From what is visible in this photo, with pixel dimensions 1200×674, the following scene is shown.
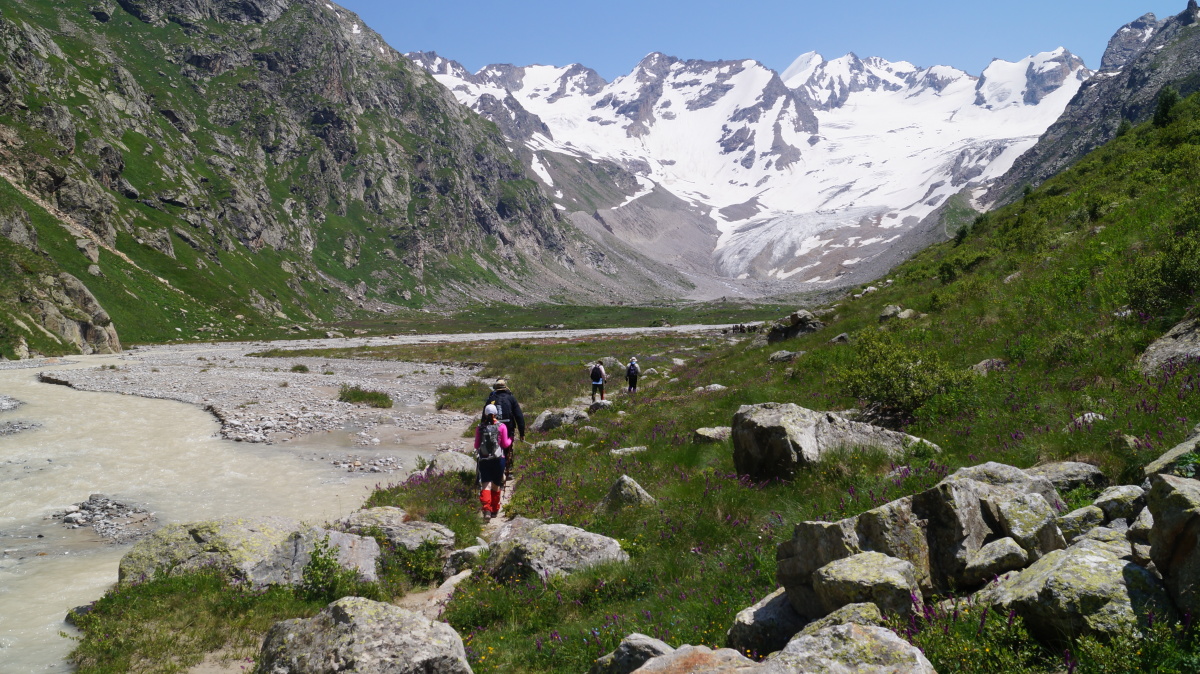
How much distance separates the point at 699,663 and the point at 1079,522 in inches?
160

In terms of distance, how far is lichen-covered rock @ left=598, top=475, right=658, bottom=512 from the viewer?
11352 millimetres

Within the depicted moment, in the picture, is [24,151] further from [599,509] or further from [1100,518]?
[1100,518]

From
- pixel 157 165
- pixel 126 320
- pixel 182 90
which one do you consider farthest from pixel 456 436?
pixel 182 90

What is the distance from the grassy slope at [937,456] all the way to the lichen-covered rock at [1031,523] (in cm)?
115

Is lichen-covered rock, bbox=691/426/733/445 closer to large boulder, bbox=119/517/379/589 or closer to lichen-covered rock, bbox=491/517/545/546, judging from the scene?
lichen-covered rock, bbox=491/517/545/546

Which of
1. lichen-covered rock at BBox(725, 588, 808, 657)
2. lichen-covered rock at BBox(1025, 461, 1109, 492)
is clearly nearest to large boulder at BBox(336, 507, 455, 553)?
lichen-covered rock at BBox(725, 588, 808, 657)

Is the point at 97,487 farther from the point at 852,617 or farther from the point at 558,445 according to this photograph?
the point at 852,617

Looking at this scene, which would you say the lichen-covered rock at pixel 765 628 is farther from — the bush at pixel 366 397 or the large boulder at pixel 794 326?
the bush at pixel 366 397

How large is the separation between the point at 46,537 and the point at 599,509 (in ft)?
45.4

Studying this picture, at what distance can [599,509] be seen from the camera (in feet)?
38.6

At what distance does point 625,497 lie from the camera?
11508 mm

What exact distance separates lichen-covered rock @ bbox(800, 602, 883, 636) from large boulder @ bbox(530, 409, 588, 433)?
1979cm

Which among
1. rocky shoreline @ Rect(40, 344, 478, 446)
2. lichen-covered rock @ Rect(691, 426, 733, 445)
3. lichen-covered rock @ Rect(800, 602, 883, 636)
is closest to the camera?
lichen-covered rock @ Rect(800, 602, 883, 636)

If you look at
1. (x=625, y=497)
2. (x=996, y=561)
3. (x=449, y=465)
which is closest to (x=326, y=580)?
(x=625, y=497)
